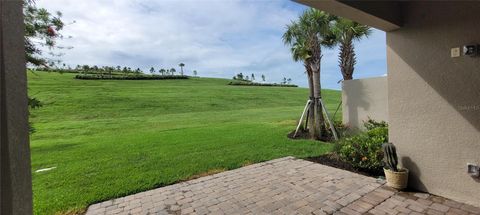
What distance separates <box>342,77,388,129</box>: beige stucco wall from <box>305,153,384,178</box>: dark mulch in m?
2.68

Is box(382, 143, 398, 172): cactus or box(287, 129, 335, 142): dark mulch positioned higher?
box(382, 143, 398, 172): cactus

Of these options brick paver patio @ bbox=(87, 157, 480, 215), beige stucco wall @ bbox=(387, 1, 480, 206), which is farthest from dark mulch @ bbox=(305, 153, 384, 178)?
beige stucco wall @ bbox=(387, 1, 480, 206)

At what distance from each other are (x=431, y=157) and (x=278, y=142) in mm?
4411

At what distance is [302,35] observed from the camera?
353 inches

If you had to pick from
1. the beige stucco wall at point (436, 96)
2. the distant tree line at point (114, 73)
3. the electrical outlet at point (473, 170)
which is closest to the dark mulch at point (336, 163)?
the beige stucco wall at point (436, 96)

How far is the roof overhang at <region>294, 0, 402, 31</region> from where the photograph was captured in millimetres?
3016

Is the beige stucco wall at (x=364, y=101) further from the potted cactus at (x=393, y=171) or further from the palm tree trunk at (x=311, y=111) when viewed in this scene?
the potted cactus at (x=393, y=171)

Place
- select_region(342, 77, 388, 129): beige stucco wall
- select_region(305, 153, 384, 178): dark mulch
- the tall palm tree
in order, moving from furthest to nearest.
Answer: the tall palm tree < select_region(342, 77, 388, 129): beige stucco wall < select_region(305, 153, 384, 178): dark mulch

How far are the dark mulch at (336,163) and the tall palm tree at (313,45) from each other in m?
2.40

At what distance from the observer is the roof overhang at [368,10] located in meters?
3.02

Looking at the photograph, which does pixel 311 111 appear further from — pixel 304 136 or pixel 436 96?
pixel 436 96

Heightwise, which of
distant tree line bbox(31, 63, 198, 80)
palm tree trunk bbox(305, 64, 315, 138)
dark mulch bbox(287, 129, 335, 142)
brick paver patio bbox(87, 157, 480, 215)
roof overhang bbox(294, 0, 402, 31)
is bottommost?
brick paver patio bbox(87, 157, 480, 215)

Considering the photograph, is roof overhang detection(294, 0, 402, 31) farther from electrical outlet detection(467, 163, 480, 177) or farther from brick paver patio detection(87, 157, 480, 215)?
brick paver patio detection(87, 157, 480, 215)

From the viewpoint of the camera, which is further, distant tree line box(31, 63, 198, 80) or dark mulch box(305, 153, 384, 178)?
distant tree line box(31, 63, 198, 80)
